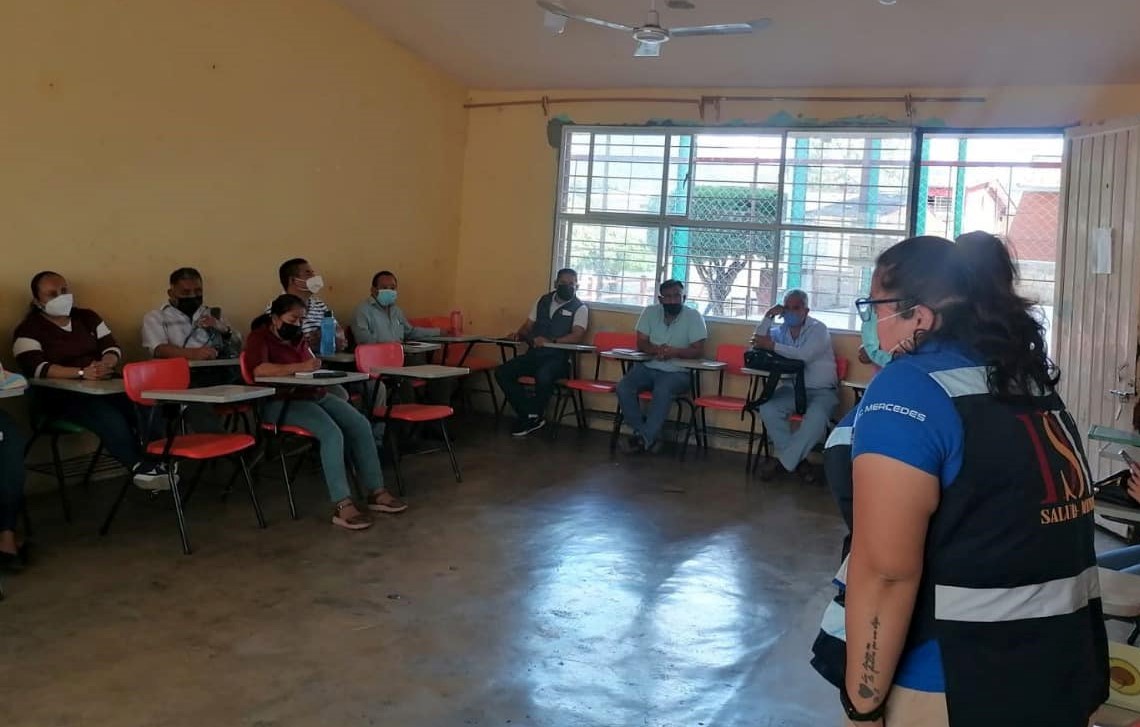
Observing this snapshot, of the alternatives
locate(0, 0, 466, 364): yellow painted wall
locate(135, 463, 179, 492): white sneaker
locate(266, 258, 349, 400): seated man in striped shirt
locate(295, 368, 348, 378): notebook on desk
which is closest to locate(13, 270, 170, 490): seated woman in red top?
locate(135, 463, 179, 492): white sneaker

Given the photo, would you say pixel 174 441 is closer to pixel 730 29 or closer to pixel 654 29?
pixel 654 29

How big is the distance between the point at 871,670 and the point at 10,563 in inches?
141

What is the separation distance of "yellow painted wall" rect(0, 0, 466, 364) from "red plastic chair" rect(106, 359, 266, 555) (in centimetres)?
93

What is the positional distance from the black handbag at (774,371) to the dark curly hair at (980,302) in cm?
466

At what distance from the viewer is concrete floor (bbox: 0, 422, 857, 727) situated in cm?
257

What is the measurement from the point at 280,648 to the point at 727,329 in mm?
4676

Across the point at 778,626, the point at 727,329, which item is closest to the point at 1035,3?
the point at 727,329

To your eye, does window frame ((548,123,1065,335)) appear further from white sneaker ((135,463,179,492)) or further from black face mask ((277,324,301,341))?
white sneaker ((135,463,179,492))

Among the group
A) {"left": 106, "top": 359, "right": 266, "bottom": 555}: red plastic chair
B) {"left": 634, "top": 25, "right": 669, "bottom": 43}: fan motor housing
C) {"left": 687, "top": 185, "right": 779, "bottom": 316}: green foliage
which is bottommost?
{"left": 106, "top": 359, "right": 266, "bottom": 555}: red plastic chair

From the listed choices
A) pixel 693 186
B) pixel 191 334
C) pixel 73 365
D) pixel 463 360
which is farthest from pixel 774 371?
pixel 73 365

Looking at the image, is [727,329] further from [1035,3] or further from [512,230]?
[1035,3]

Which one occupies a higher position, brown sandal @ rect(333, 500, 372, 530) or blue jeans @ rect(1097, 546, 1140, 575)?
blue jeans @ rect(1097, 546, 1140, 575)

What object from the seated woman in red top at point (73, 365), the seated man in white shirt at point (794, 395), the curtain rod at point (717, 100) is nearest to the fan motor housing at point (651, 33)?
the curtain rod at point (717, 100)

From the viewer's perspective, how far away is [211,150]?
536 centimetres
